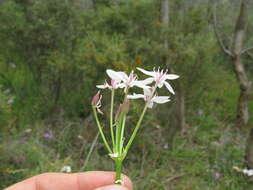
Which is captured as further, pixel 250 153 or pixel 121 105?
pixel 250 153

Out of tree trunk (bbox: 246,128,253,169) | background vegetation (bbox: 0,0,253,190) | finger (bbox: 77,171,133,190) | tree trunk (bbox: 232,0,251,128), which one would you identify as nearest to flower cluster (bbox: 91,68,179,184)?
finger (bbox: 77,171,133,190)

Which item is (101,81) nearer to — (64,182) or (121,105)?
(64,182)

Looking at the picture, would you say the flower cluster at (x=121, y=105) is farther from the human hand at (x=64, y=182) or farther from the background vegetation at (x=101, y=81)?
the background vegetation at (x=101, y=81)

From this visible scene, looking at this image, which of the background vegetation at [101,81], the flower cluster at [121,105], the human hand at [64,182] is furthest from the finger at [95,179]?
the background vegetation at [101,81]

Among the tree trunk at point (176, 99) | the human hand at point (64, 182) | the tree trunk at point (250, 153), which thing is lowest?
the tree trunk at point (250, 153)

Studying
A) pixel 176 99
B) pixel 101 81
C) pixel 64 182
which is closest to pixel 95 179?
pixel 64 182
